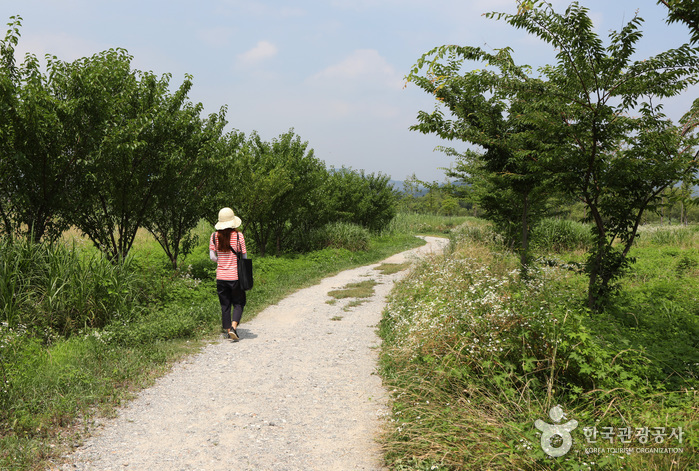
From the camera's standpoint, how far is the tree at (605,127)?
4.60 m

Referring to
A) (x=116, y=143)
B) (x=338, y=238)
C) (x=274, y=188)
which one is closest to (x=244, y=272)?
(x=116, y=143)

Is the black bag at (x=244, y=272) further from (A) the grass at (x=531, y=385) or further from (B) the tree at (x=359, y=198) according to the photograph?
(B) the tree at (x=359, y=198)

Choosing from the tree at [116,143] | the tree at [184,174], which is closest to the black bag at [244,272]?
the tree at [116,143]

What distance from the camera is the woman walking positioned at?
20.8 feet

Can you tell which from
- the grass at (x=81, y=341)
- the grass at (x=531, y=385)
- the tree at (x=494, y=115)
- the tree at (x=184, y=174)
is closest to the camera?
the grass at (x=531, y=385)

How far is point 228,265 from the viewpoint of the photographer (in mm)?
6383

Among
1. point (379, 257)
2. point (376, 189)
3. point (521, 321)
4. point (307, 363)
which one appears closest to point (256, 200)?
point (379, 257)

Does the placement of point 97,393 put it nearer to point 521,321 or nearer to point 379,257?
point 521,321

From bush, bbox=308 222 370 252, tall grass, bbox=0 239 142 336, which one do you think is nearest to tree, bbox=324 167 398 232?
bush, bbox=308 222 370 252

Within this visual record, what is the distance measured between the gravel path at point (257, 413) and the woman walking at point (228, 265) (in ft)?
1.51

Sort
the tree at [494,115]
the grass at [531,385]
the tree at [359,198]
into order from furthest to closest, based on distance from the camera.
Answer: the tree at [359,198], the tree at [494,115], the grass at [531,385]

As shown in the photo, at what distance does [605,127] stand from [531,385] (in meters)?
3.29

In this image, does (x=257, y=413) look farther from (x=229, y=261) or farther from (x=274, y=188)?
(x=274, y=188)

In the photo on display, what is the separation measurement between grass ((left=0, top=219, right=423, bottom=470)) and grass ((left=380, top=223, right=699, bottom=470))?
280cm
